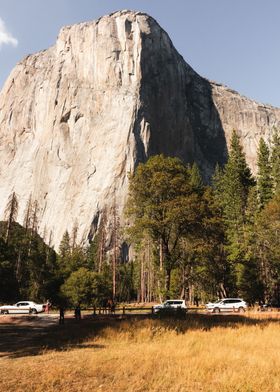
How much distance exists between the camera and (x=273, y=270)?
50.3m

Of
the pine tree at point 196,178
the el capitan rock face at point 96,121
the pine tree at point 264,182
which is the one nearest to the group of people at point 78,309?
the pine tree at point 196,178

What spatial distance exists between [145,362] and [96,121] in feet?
375

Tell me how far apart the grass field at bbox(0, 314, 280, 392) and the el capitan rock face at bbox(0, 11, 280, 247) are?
87.4 metres

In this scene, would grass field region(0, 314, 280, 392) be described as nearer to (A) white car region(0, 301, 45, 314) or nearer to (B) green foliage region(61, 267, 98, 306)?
(B) green foliage region(61, 267, 98, 306)

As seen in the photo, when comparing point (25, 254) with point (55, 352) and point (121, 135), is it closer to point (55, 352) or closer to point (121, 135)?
point (55, 352)

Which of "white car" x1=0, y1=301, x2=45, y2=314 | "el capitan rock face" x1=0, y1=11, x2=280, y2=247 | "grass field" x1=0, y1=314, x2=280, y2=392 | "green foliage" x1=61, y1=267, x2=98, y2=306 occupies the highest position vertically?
"el capitan rock face" x1=0, y1=11, x2=280, y2=247

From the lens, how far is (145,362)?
1176 centimetres

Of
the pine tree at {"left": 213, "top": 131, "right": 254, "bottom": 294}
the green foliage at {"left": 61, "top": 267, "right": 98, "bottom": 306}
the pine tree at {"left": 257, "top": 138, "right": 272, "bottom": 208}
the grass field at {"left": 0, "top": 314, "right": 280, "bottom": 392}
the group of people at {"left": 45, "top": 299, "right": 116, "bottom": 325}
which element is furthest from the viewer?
the pine tree at {"left": 257, "top": 138, "right": 272, "bottom": 208}

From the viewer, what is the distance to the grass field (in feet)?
31.0

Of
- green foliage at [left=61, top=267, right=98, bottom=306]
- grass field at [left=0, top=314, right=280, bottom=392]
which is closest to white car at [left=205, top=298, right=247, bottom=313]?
green foliage at [left=61, top=267, right=98, bottom=306]

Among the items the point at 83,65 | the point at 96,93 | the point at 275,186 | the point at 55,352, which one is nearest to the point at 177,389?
the point at 55,352

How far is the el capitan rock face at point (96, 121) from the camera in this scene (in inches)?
4419

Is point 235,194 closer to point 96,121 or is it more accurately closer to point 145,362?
point 145,362

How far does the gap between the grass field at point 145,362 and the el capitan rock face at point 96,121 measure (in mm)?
87398
